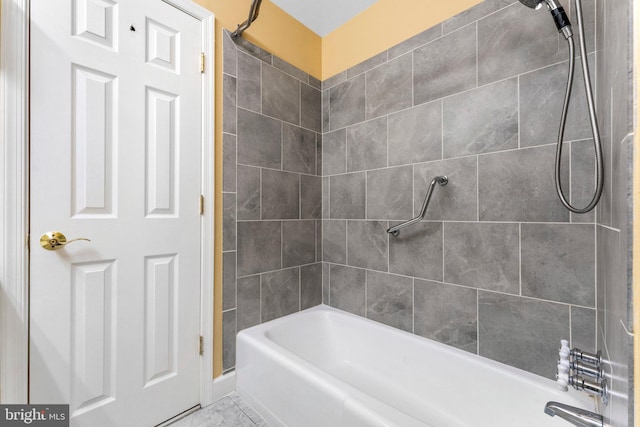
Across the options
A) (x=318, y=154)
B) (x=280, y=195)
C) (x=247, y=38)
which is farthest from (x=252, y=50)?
(x=280, y=195)

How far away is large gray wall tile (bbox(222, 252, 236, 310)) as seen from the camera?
1.56 meters

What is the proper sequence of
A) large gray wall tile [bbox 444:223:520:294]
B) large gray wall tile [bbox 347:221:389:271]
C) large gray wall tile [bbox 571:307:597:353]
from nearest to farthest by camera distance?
large gray wall tile [bbox 571:307:597:353]
large gray wall tile [bbox 444:223:520:294]
large gray wall tile [bbox 347:221:389:271]

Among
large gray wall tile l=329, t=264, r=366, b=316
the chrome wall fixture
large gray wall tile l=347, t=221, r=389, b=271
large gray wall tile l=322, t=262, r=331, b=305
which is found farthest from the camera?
large gray wall tile l=322, t=262, r=331, b=305

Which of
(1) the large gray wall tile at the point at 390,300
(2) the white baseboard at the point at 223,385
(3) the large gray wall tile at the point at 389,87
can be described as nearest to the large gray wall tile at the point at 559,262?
(1) the large gray wall tile at the point at 390,300

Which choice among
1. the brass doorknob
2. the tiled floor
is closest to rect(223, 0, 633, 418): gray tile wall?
the tiled floor

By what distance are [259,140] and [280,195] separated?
0.38 m

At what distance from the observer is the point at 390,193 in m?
1.70

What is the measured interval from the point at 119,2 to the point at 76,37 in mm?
260

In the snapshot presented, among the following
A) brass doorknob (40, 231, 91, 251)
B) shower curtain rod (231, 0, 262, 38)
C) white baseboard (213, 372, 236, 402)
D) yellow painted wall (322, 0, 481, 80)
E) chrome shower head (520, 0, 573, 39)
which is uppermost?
yellow painted wall (322, 0, 481, 80)

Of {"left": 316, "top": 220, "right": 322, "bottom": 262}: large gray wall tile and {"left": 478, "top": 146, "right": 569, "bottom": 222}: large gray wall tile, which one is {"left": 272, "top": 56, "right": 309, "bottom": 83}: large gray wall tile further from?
{"left": 478, "top": 146, "right": 569, "bottom": 222}: large gray wall tile

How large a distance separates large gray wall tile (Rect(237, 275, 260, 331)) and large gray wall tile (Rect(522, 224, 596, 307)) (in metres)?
1.42

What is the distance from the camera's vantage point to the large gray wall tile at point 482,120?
1.25 m

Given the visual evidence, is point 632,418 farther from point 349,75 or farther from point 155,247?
point 349,75

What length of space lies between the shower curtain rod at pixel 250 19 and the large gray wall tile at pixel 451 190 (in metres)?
1.22
